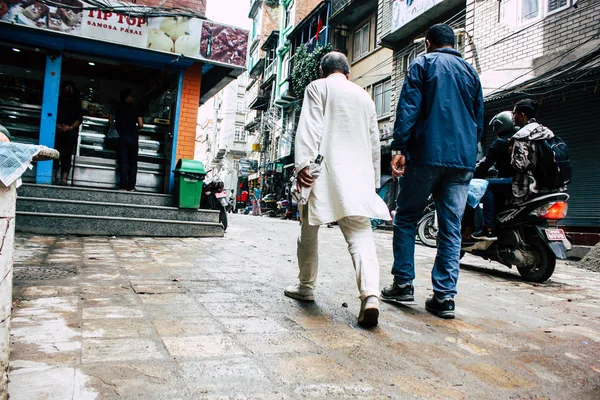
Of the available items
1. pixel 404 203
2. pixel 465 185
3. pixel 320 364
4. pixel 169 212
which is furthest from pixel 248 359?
pixel 169 212

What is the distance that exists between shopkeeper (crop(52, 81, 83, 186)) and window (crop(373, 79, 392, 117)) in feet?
41.4

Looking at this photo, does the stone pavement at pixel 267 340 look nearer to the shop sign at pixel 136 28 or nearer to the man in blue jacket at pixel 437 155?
the man in blue jacket at pixel 437 155

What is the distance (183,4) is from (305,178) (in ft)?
24.3

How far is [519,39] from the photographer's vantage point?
1056cm

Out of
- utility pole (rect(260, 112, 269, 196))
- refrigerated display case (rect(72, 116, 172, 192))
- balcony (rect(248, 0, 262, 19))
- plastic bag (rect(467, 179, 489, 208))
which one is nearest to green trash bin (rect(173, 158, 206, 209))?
refrigerated display case (rect(72, 116, 172, 192))

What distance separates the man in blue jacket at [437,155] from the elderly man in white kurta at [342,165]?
0.32 meters

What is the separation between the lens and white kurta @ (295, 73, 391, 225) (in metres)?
2.73

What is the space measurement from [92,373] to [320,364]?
0.93m

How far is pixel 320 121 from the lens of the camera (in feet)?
9.23

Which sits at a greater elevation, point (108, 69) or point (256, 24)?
point (256, 24)

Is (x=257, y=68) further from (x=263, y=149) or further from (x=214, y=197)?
(x=214, y=197)

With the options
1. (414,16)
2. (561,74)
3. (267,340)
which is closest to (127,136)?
(267,340)

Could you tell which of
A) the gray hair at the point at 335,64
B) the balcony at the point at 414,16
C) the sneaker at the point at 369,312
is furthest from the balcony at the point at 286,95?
the sneaker at the point at 369,312

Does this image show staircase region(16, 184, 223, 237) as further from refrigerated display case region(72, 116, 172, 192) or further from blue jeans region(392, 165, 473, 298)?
blue jeans region(392, 165, 473, 298)
